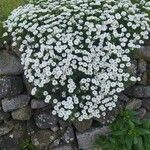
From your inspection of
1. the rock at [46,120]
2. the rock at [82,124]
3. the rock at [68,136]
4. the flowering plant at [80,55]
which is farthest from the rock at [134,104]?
the rock at [46,120]

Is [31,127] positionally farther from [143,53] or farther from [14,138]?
[143,53]

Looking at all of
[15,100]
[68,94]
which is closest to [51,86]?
[68,94]

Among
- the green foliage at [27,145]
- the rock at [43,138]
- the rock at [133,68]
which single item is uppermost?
the rock at [133,68]

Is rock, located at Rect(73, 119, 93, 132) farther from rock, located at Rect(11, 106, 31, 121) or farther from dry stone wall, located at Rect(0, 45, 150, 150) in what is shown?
rock, located at Rect(11, 106, 31, 121)

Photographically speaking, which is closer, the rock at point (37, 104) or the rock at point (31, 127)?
the rock at point (37, 104)

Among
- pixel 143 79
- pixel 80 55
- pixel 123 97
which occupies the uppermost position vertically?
pixel 80 55

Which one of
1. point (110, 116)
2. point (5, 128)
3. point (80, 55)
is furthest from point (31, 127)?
point (80, 55)

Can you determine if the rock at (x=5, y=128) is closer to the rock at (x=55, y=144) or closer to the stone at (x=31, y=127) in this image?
the stone at (x=31, y=127)

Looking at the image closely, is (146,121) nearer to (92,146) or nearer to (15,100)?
(92,146)
